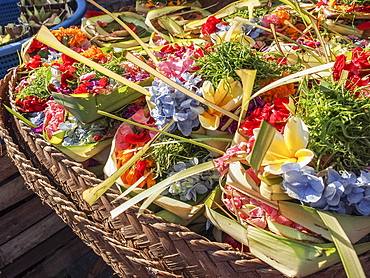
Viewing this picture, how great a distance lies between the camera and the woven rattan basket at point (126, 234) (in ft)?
1.71

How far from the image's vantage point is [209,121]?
0.63 meters

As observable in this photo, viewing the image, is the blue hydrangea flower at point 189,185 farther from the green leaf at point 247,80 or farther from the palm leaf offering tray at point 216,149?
the green leaf at point 247,80

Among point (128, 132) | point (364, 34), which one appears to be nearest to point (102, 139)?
point (128, 132)

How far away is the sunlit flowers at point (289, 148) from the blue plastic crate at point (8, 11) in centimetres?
198

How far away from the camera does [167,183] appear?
57 cm

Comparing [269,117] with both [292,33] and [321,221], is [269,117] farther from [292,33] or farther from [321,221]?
[292,33]

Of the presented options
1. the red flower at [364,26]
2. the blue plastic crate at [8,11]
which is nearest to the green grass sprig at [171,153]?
the red flower at [364,26]

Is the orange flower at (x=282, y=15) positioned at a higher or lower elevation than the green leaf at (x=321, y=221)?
higher

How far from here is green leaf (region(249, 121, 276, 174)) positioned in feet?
1.41

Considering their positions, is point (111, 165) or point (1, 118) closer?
point (111, 165)

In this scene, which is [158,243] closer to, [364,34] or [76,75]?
[76,75]

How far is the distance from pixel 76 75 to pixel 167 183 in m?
0.43

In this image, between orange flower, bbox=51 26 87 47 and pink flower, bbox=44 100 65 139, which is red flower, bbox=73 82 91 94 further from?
orange flower, bbox=51 26 87 47

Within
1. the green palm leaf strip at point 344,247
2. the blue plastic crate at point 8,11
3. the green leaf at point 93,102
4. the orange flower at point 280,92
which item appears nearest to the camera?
the green palm leaf strip at point 344,247
